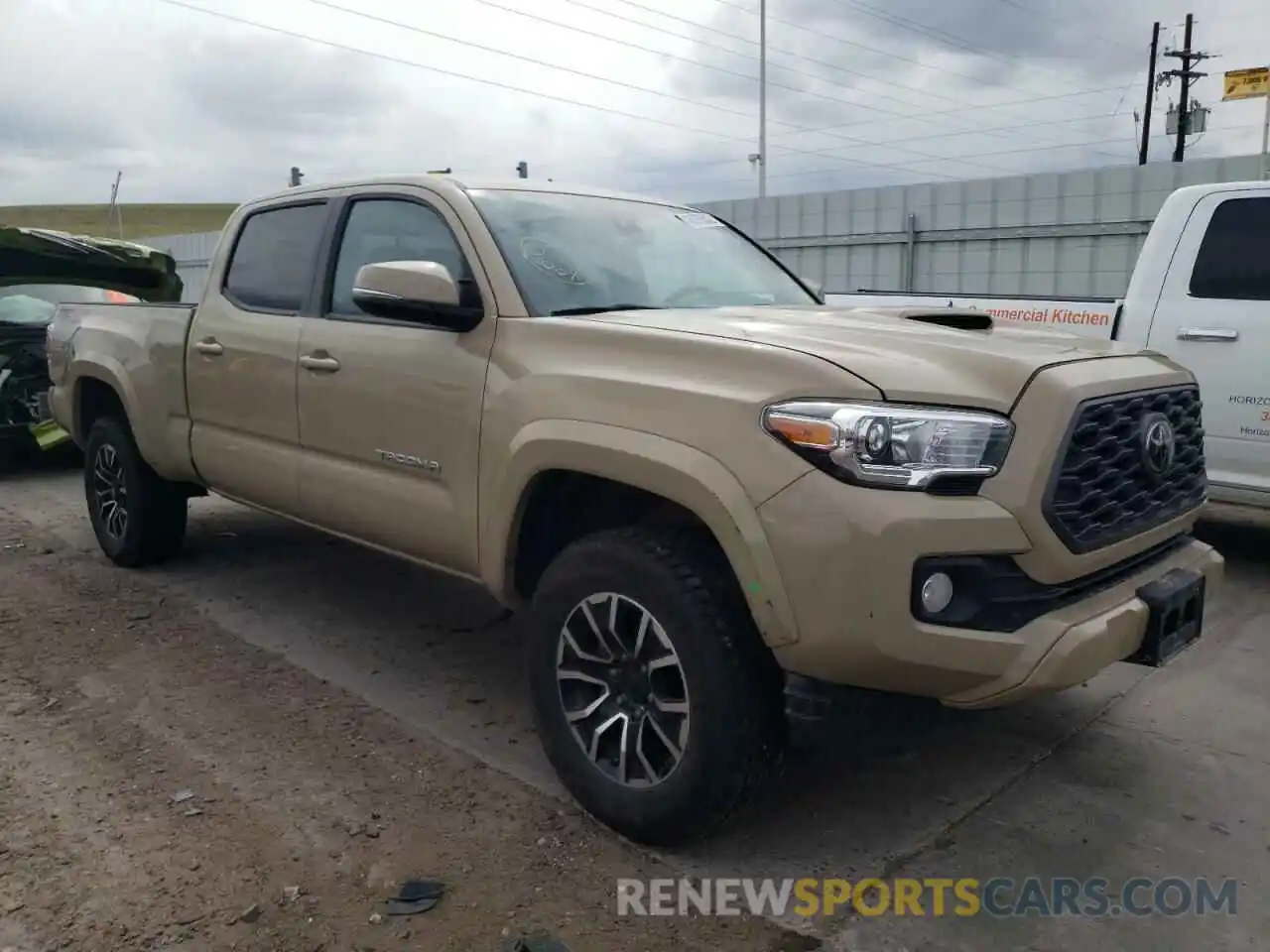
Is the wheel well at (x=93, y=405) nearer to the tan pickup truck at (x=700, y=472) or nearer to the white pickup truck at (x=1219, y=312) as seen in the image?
the tan pickup truck at (x=700, y=472)

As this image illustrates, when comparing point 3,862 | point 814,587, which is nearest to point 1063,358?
point 814,587

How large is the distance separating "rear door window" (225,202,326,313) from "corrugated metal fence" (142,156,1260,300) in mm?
6464

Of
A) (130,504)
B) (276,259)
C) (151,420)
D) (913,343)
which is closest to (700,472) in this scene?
(913,343)

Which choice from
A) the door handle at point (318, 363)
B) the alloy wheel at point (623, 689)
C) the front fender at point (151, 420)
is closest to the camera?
the alloy wheel at point (623, 689)

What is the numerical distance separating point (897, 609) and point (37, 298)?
8.55m

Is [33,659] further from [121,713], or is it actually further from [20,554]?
[20,554]

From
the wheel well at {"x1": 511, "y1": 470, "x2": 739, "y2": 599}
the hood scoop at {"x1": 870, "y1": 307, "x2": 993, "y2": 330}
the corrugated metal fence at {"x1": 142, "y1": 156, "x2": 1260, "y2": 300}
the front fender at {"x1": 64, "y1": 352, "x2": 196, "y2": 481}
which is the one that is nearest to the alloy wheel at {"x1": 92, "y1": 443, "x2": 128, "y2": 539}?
the front fender at {"x1": 64, "y1": 352, "x2": 196, "y2": 481}

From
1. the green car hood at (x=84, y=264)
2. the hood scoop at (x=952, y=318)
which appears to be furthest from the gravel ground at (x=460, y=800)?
the green car hood at (x=84, y=264)

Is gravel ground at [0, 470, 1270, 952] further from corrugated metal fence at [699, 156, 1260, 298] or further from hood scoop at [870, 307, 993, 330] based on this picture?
corrugated metal fence at [699, 156, 1260, 298]

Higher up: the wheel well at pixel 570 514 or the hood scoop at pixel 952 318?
the hood scoop at pixel 952 318

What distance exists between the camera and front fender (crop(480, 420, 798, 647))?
8.43 ft

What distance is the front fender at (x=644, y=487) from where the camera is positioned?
2568 mm

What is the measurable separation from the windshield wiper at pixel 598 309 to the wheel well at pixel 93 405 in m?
3.30

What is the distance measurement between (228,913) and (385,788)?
2.31ft
